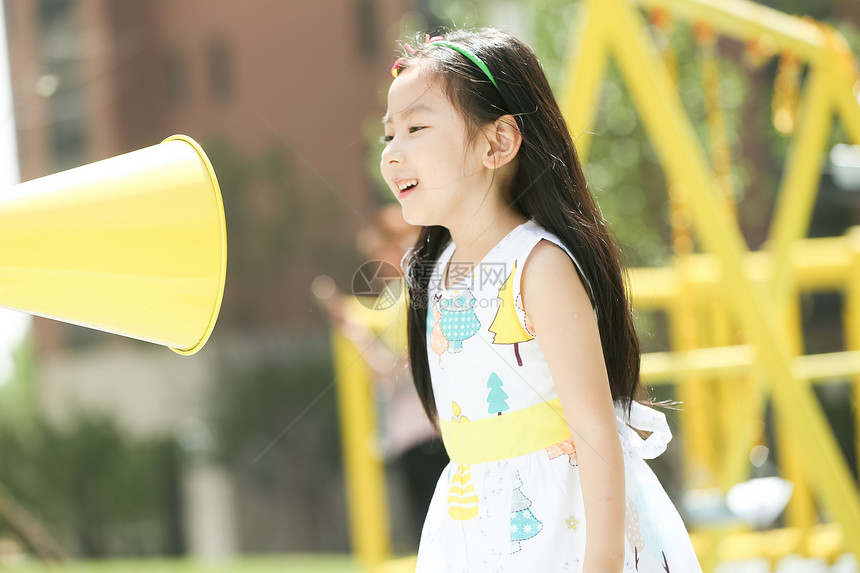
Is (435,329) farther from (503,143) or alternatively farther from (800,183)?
(800,183)

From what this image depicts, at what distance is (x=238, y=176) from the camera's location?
10.4 meters

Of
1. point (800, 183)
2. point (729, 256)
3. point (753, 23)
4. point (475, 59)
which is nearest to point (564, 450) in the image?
point (475, 59)

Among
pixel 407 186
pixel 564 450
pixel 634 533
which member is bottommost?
pixel 634 533

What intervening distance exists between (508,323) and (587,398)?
0.15 metres

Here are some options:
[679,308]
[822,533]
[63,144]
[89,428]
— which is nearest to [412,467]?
[679,308]

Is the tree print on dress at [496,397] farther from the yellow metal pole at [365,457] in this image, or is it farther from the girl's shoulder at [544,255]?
the yellow metal pole at [365,457]

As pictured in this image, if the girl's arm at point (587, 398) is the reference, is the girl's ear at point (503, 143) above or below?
above

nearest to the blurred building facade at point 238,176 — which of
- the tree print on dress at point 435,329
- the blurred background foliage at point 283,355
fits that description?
the blurred background foliage at point 283,355

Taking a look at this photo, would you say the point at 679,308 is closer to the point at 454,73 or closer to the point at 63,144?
the point at 454,73

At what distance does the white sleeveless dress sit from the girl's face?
10 cm

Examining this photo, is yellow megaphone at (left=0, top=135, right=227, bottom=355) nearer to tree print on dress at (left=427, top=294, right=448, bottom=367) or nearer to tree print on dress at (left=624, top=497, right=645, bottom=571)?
tree print on dress at (left=427, top=294, right=448, bottom=367)

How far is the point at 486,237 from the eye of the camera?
4.10ft

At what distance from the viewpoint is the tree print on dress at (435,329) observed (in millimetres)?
1267

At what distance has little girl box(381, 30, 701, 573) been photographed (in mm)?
1101
